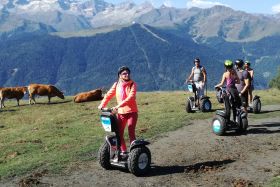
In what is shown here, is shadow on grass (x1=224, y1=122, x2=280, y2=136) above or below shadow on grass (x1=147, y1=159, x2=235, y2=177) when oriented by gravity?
above

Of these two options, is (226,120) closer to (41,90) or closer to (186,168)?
(186,168)

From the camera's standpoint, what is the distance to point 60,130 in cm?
2425

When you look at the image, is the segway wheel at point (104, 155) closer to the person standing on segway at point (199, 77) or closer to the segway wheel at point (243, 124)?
the segway wheel at point (243, 124)

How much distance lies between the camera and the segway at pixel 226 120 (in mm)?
19516

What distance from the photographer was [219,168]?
14875 millimetres

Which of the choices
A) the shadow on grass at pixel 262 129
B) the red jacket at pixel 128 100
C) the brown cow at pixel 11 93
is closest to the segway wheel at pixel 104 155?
the red jacket at pixel 128 100

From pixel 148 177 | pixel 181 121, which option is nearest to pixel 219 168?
pixel 148 177

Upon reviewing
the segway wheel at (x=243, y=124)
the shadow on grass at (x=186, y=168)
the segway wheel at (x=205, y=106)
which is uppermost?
the segway wheel at (x=205, y=106)

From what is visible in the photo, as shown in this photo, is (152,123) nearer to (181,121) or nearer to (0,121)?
(181,121)

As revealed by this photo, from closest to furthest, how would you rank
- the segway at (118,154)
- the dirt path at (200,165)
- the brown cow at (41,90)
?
the dirt path at (200,165), the segway at (118,154), the brown cow at (41,90)

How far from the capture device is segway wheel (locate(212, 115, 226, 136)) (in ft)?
64.5

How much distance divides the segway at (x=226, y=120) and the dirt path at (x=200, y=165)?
1.15ft

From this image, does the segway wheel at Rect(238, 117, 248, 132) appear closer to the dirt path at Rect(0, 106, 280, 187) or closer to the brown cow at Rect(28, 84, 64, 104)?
the dirt path at Rect(0, 106, 280, 187)

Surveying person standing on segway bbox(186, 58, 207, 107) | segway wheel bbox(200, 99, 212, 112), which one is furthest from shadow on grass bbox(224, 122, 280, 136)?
person standing on segway bbox(186, 58, 207, 107)
